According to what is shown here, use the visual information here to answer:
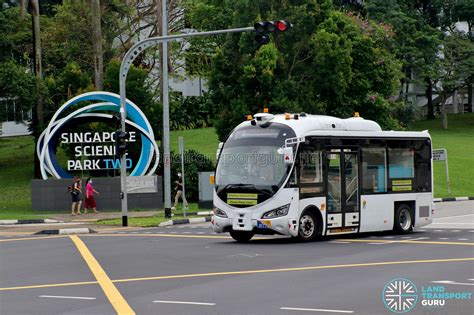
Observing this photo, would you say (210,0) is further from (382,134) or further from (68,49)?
(382,134)

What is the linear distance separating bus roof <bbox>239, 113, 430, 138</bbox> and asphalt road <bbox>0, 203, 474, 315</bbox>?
2.90 meters

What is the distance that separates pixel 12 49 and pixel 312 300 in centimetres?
4291

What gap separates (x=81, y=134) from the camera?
136 ft

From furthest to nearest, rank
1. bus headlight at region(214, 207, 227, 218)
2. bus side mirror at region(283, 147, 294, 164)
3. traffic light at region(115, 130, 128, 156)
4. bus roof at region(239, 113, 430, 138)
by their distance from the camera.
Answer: traffic light at region(115, 130, 128, 156) < bus roof at region(239, 113, 430, 138) < bus headlight at region(214, 207, 227, 218) < bus side mirror at region(283, 147, 294, 164)

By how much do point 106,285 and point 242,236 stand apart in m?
8.88

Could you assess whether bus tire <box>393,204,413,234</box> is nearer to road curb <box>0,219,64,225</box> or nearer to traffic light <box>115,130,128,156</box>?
traffic light <box>115,130,128,156</box>

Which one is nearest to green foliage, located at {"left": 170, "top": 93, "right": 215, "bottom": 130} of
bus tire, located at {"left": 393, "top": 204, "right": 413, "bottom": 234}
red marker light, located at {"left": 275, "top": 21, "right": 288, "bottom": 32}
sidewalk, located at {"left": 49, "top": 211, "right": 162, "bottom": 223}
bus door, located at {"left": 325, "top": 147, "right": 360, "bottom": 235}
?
sidewalk, located at {"left": 49, "top": 211, "right": 162, "bottom": 223}

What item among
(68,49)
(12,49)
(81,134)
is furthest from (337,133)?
(68,49)

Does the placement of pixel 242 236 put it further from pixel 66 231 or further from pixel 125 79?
pixel 125 79

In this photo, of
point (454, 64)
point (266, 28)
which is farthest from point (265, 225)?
point (454, 64)

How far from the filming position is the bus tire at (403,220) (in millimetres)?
25359

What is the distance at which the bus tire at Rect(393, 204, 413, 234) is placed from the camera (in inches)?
998

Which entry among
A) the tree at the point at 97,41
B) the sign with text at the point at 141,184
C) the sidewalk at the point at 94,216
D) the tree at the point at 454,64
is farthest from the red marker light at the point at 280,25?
the tree at the point at 454,64

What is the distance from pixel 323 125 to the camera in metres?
23.7
